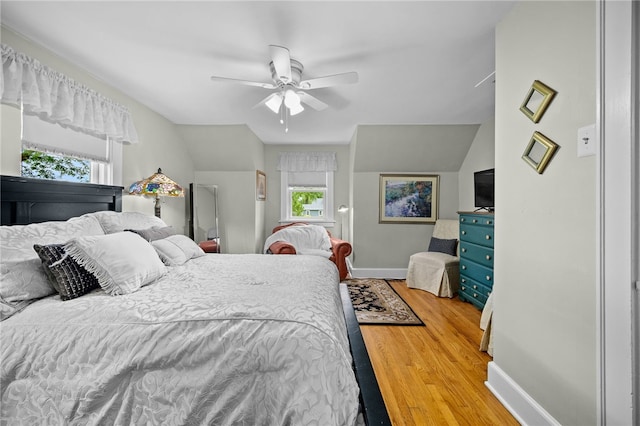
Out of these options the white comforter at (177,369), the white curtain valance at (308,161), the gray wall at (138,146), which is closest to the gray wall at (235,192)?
the gray wall at (138,146)

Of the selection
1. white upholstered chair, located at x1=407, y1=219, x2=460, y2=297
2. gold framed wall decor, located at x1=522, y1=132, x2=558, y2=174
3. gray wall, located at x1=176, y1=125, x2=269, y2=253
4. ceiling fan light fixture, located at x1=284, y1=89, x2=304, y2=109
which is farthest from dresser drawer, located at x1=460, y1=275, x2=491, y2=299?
gray wall, located at x1=176, y1=125, x2=269, y2=253

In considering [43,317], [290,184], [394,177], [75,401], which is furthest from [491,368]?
[290,184]

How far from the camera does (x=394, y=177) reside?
5.00 m

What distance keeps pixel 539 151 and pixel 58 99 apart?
11.2 feet

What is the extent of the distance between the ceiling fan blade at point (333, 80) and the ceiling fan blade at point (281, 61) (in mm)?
161

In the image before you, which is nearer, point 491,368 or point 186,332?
point 186,332

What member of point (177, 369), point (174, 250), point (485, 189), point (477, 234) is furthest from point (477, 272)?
point (177, 369)

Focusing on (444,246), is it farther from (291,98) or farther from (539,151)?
(291,98)

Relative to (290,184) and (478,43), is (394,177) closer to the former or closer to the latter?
(290,184)

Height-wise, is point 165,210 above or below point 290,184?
below

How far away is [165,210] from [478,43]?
386 cm

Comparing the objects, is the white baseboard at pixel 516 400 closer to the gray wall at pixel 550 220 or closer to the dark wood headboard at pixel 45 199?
the gray wall at pixel 550 220

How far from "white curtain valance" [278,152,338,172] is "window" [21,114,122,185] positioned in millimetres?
3042

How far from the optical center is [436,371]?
2.21m
